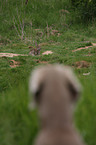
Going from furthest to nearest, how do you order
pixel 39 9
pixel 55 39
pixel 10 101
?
pixel 39 9 → pixel 55 39 → pixel 10 101

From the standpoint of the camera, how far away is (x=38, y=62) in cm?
1201

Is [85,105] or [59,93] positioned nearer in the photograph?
[59,93]

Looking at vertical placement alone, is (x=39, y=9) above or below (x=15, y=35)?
above

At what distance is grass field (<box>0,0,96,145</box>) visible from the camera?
2.07m

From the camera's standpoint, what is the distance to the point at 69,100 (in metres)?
1.30

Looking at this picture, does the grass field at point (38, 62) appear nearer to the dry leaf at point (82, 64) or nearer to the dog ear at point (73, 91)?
the dry leaf at point (82, 64)


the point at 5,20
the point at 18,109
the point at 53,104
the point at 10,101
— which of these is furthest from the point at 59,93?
the point at 5,20

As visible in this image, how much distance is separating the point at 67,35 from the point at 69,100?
2032 centimetres

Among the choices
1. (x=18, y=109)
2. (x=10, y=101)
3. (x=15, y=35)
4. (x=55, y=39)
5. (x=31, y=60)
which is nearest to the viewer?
(x=18, y=109)

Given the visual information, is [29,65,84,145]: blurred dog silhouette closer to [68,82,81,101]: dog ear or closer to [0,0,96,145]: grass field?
[68,82,81,101]: dog ear

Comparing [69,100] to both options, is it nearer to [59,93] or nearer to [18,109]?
[59,93]

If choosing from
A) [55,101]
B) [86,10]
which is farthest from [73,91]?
[86,10]

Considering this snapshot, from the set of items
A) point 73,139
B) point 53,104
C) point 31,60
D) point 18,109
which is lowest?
point 31,60

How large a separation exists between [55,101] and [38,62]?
10785mm
